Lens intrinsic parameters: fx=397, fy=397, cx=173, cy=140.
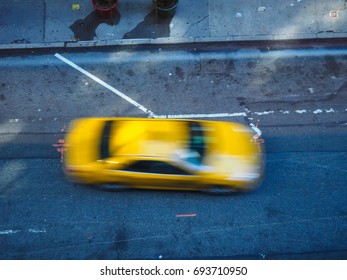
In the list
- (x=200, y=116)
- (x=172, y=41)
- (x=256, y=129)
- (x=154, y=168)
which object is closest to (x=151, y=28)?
(x=172, y=41)

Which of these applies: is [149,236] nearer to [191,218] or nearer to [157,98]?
[191,218]

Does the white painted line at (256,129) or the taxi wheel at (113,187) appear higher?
the white painted line at (256,129)

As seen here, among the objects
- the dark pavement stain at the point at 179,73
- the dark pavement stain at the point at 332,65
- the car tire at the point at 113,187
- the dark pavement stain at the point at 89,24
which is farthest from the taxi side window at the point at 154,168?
the dark pavement stain at the point at 332,65

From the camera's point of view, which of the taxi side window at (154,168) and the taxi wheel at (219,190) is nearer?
the taxi side window at (154,168)

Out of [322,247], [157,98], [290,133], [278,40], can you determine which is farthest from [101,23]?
[322,247]

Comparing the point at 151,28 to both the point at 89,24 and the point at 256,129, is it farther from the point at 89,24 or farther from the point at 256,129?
the point at 256,129

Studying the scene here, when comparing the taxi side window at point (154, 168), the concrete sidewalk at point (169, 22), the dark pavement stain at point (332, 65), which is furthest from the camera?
the concrete sidewalk at point (169, 22)

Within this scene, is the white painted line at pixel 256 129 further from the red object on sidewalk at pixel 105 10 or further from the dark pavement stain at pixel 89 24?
the red object on sidewalk at pixel 105 10

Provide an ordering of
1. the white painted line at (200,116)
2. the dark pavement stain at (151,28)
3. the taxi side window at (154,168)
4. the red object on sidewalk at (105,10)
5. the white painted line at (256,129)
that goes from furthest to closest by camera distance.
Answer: the dark pavement stain at (151,28) → the red object on sidewalk at (105,10) → the white painted line at (200,116) → the white painted line at (256,129) → the taxi side window at (154,168)
